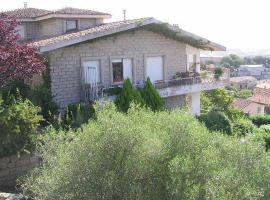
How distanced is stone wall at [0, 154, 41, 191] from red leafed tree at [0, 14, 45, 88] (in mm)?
1988

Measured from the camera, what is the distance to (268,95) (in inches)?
2126

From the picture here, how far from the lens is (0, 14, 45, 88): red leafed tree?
10.4 m

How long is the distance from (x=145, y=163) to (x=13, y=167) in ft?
16.3

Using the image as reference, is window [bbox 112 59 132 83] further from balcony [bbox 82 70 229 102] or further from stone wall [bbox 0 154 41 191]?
stone wall [bbox 0 154 41 191]

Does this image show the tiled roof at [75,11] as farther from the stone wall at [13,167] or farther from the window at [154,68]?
the stone wall at [13,167]

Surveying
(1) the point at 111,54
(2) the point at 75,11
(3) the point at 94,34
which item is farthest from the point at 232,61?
(3) the point at 94,34

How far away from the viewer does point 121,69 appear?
19.1 metres

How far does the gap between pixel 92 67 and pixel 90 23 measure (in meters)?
5.94

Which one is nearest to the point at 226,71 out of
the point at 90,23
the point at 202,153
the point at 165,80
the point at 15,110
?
the point at 165,80

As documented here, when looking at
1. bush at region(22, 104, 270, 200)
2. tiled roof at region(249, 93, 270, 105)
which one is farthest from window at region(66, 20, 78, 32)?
tiled roof at region(249, 93, 270, 105)

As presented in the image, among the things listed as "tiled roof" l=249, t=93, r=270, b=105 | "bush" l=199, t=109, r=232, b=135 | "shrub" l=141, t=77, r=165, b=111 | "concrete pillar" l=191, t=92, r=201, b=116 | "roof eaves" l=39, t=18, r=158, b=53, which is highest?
"roof eaves" l=39, t=18, r=158, b=53

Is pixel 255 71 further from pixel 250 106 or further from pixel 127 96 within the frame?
pixel 127 96

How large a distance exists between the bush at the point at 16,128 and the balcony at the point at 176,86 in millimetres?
6781

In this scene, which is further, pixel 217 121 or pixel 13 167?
pixel 217 121
